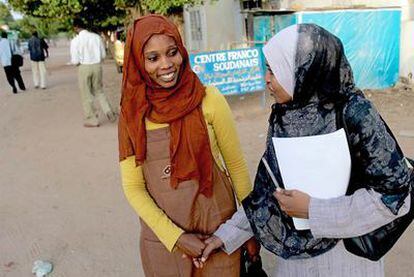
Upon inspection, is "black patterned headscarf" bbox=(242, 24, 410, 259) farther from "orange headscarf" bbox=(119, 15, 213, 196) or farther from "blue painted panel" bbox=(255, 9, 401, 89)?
"blue painted panel" bbox=(255, 9, 401, 89)

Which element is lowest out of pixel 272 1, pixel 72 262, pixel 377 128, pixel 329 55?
pixel 72 262

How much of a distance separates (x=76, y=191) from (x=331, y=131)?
396cm

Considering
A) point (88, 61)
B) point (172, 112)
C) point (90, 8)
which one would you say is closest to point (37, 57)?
point (90, 8)

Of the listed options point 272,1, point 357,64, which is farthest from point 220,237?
point 272,1

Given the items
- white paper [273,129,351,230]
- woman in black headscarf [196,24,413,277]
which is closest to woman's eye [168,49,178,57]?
woman in black headscarf [196,24,413,277]

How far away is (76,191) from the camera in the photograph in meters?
4.73

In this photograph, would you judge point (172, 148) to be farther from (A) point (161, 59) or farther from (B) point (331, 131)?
(B) point (331, 131)

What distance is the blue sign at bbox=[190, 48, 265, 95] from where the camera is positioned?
7.02 m

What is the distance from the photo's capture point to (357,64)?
8.59 metres

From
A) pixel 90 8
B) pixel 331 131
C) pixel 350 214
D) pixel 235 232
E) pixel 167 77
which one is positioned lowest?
pixel 235 232

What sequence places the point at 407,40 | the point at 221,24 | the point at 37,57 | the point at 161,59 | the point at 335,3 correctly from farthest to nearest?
the point at 221,24 < the point at 37,57 < the point at 335,3 < the point at 407,40 < the point at 161,59

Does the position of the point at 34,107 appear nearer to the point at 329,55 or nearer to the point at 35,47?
the point at 35,47

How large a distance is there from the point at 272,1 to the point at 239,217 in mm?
10793

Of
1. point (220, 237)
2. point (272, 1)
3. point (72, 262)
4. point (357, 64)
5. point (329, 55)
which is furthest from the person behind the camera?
point (272, 1)
